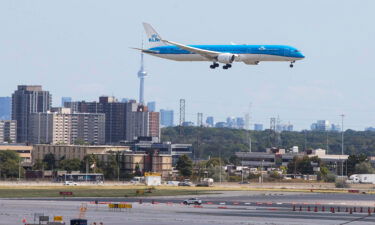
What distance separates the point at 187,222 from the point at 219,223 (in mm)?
3334

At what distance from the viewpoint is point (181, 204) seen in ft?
424

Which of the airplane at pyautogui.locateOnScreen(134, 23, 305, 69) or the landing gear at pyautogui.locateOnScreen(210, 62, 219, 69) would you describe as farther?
the landing gear at pyautogui.locateOnScreen(210, 62, 219, 69)

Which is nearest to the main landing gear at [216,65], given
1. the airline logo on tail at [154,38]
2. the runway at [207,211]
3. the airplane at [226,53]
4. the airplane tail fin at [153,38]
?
the airplane at [226,53]

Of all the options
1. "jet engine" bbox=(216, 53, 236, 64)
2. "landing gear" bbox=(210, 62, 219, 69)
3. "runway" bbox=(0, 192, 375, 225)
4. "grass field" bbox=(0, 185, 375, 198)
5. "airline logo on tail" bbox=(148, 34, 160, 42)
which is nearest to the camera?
"runway" bbox=(0, 192, 375, 225)

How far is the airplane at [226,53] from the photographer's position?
137625mm

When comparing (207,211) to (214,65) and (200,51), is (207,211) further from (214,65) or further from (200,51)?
(214,65)

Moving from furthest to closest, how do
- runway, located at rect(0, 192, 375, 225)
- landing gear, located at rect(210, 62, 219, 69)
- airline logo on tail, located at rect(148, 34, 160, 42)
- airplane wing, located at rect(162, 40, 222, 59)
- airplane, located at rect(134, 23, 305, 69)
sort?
airline logo on tail, located at rect(148, 34, 160, 42), landing gear, located at rect(210, 62, 219, 69), airplane wing, located at rect(162, 40, 222, 59), airplane, located at rect(134, 23, 305, 69), runway, located at rect(0, 192, 375, 225)

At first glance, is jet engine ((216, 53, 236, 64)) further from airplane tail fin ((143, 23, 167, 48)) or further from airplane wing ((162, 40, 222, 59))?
airplane tail fin ((143, 23, 167, 48))

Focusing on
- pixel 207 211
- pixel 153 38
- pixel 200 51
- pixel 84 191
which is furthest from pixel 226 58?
pixel 84 191

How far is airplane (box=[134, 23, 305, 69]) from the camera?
452 ft

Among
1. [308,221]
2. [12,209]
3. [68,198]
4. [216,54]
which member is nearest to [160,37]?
[216,54]

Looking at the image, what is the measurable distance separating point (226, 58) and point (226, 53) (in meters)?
1.49

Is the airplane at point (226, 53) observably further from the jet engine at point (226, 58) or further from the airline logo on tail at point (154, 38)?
the airline logo on tail at point (154, 38)

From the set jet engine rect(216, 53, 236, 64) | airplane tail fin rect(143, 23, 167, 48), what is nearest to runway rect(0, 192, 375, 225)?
jet engine rect(216, 53, 236, 64)
